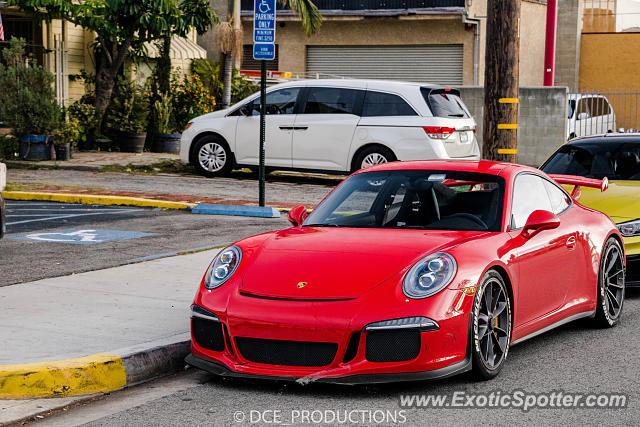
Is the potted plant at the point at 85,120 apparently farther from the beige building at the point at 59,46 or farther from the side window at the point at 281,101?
the side window at the point at 281,101

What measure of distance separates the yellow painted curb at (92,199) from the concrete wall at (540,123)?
12.1 meters

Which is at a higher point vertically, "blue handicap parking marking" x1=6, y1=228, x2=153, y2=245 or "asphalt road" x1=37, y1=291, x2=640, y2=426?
"blue handicap parking marking" x1=6, y1=228, x2=153, y2=245

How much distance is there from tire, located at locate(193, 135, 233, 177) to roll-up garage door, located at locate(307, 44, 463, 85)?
1776 centimetres

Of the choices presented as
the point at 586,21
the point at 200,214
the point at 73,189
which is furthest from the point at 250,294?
the point at 586,21

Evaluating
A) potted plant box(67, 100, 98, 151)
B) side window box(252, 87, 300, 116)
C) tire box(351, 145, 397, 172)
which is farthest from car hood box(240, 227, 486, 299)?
potted plant box(67, 100, 98, 151)

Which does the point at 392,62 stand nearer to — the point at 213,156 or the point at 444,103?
the point at 213,156

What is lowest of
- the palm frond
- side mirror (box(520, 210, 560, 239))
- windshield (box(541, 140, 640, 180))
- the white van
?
side mirror (box(520, 210, 560, 239))

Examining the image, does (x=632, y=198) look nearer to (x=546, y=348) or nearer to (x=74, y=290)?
(x=546, y=348)

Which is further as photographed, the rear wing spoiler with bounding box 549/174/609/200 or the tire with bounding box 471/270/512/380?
the rear wing spoiler with bounding box 549/174/609/200

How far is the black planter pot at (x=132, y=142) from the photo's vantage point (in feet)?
71.9

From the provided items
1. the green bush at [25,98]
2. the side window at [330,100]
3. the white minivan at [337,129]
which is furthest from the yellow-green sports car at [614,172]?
the green bush at [25,98]

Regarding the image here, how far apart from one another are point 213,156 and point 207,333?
12.9 m

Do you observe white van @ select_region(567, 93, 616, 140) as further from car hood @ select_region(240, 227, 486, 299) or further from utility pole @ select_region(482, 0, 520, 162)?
car hood @ select_region(240, 227, 486, 299)

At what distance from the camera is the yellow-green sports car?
8.70 metres
